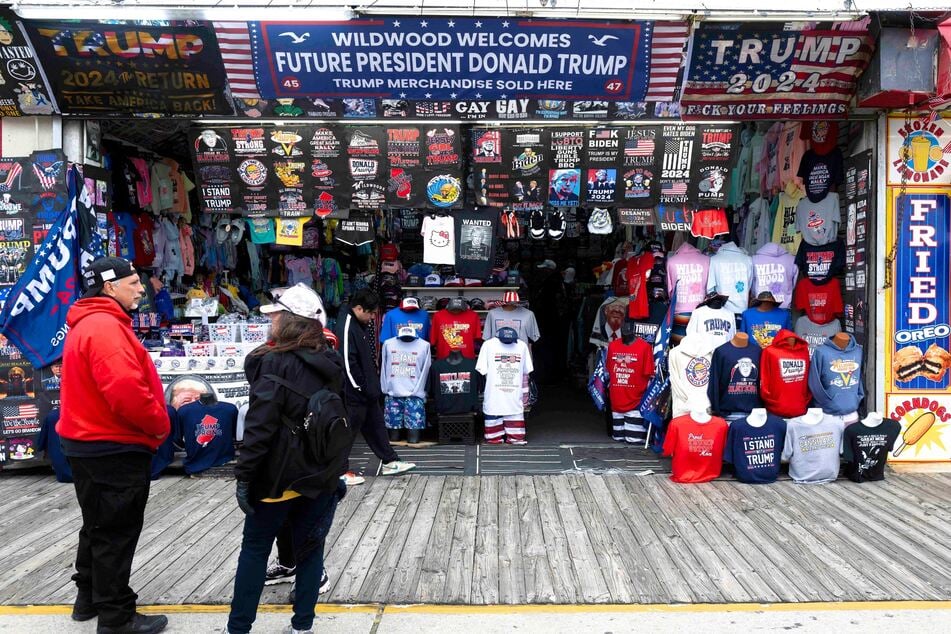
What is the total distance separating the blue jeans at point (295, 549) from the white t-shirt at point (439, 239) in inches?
171

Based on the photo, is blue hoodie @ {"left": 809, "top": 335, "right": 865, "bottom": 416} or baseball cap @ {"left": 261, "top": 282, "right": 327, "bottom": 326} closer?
baseball cap @ {"left": 261, "top": 282, "right": 327, "bottom": 326}

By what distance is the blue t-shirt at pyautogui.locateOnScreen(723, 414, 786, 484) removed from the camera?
20.1ft

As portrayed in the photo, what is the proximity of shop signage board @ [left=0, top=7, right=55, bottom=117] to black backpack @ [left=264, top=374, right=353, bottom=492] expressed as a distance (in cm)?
491

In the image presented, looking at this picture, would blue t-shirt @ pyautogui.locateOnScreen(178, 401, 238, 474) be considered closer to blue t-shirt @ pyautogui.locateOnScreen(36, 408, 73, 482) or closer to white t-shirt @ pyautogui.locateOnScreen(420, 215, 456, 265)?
blue t-shirt @ pyautogui.locateOnScreen(36, 408, 73, 482)

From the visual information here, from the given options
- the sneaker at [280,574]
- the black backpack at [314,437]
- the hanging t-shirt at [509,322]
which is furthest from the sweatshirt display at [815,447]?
the black backpack at [314,437]

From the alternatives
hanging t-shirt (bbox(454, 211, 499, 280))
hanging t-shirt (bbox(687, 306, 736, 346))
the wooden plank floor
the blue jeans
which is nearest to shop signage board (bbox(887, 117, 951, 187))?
hanging t-shirt (bbox(687, 306, 736, 346))

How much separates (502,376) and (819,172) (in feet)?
12.6

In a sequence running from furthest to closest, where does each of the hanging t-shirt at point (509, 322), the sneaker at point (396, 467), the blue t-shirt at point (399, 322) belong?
the hanging t-shirt at point (509, 322), the blue t-shirt at point (399, 322), the sneaker at point (396, 467)

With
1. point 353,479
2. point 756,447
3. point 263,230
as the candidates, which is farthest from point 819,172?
point 263,230

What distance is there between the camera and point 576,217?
9375 mm

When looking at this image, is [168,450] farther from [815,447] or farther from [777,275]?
[777,275]

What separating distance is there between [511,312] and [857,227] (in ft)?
12.1

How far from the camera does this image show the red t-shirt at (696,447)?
6145 mm

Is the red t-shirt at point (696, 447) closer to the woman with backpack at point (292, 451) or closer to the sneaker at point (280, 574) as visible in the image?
the sneaker at point (280, 574)
